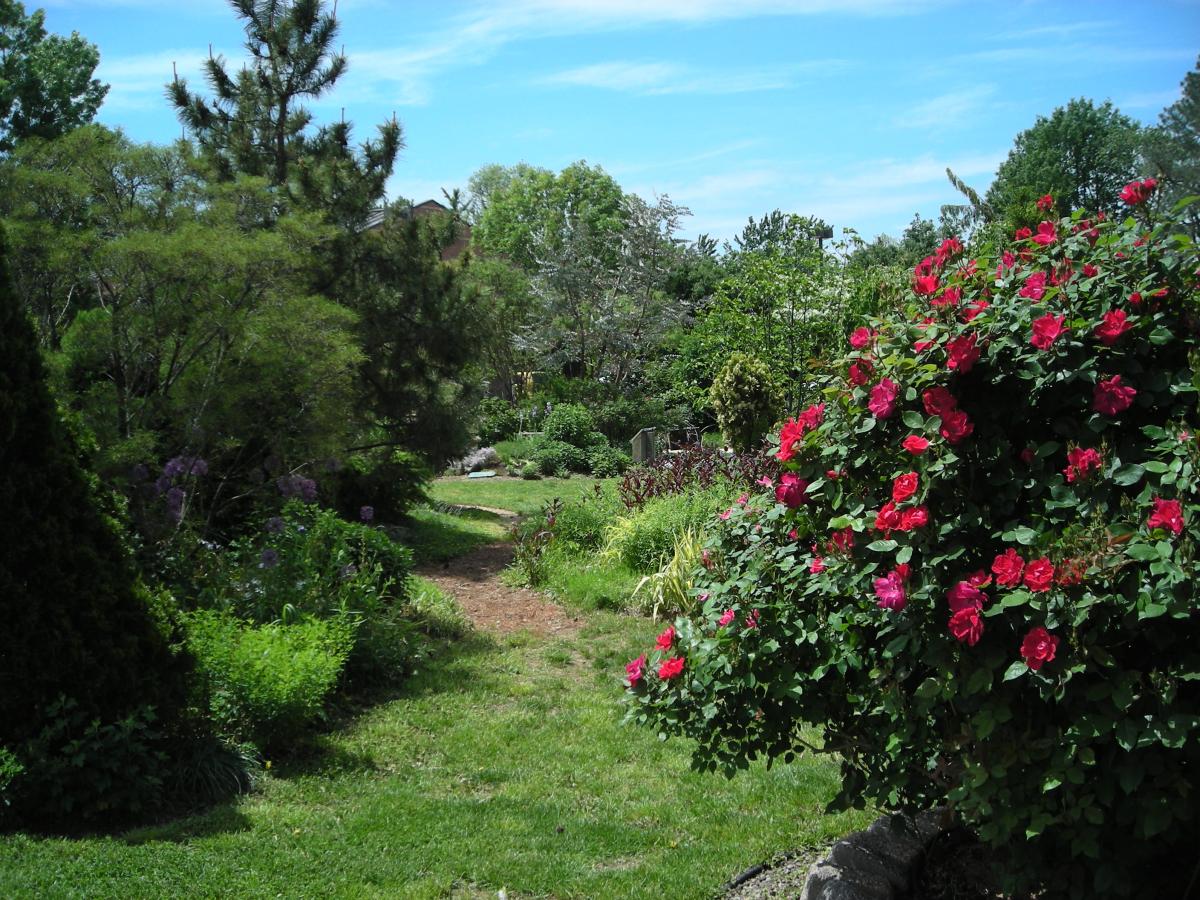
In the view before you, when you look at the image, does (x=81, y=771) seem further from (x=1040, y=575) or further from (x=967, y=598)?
(x=1040, y=575)

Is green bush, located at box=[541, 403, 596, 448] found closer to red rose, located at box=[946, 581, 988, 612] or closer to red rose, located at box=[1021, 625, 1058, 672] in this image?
red rose, located at box=[946, 581, 988, 612]

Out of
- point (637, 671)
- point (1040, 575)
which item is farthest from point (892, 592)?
point (637, 671)

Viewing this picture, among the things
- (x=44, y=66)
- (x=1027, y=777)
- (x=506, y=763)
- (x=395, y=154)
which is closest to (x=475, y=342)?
(x=395, y=154)

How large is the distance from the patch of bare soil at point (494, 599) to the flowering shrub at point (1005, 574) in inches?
196

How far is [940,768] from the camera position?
2.73 metres

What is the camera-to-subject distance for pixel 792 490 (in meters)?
2.87

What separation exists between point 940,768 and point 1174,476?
1032 millimetres

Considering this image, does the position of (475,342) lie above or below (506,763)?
above

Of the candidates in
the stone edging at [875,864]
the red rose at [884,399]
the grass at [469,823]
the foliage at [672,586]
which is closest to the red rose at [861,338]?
the red rose at [884,399]

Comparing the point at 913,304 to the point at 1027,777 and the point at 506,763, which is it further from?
the point at 506,763

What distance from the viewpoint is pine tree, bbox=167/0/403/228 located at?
36.8ft

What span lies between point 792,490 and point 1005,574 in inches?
28.9

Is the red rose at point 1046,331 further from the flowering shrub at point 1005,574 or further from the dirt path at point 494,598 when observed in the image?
the dirt path at point 494,598

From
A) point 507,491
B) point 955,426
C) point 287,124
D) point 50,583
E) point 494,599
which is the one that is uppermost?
point 287,124
